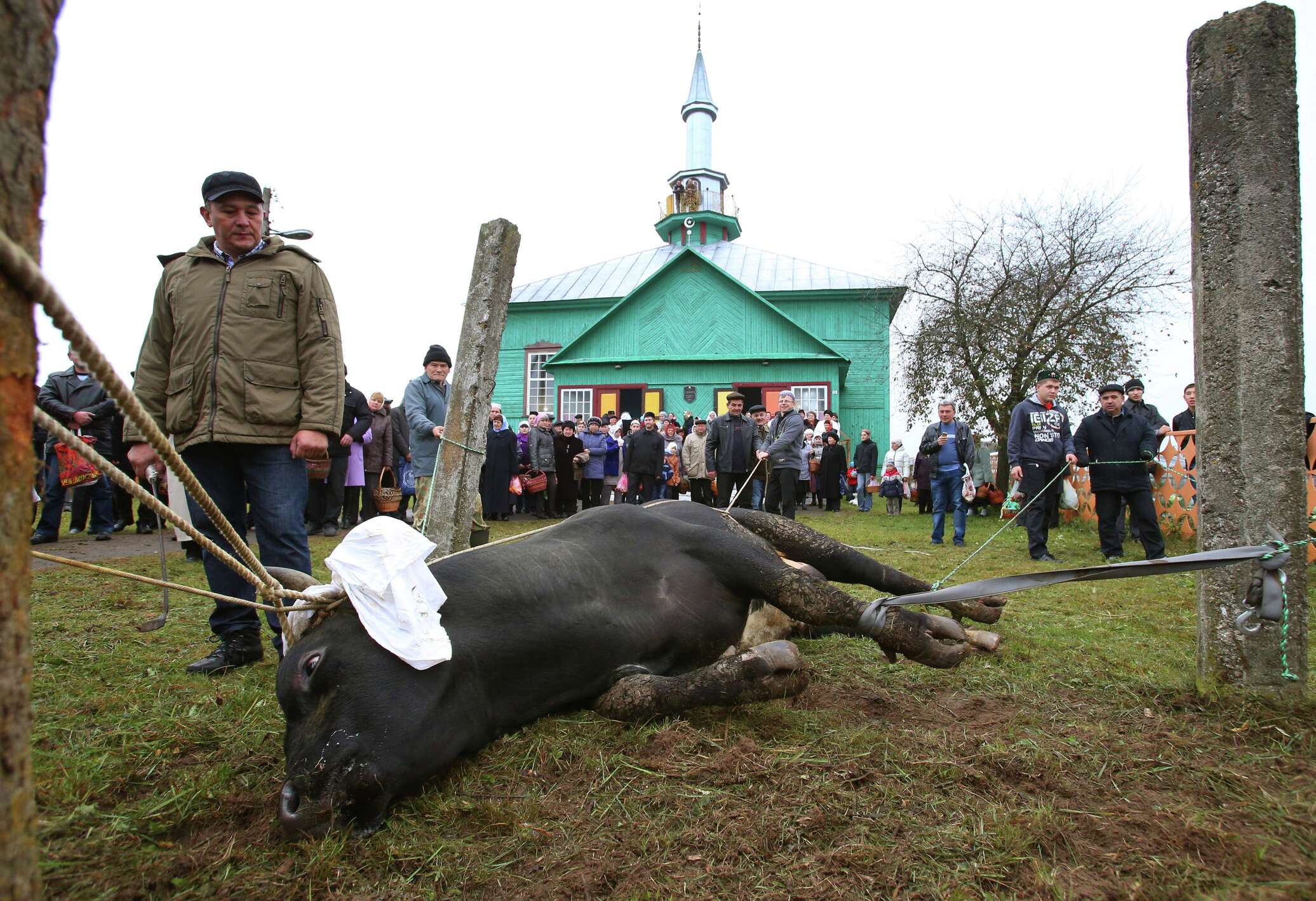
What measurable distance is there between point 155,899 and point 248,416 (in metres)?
2.34

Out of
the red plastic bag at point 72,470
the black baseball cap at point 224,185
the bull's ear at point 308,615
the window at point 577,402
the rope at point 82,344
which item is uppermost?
the window at point 577,402

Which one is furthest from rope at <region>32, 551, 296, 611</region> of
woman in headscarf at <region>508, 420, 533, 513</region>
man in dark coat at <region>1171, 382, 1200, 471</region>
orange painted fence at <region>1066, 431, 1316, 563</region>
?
woman in headscarf at <region>508, 420, 533, 513</region>

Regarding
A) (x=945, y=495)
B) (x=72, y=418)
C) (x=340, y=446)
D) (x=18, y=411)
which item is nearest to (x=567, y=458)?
(x=340, y=446)

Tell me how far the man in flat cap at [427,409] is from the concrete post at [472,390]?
2111 mm

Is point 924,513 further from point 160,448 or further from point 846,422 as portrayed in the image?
point 160,448

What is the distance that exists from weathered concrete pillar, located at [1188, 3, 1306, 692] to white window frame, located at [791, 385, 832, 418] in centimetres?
2075

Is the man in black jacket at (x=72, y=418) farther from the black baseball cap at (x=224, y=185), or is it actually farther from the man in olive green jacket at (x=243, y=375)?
the black baseball cap at (x=224, y=185)

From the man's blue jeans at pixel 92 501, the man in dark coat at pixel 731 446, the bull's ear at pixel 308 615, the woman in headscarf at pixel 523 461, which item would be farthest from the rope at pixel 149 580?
the woman in headscarf at pixel 523 461

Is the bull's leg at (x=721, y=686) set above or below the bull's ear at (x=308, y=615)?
below

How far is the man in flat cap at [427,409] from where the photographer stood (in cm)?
742

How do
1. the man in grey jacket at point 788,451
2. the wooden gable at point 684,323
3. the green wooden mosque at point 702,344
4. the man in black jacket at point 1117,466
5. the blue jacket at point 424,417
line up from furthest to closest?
1. the wooden gable at point 684,323
2. the green wooden mosque at point 702,344
3. the man in grey jacket at point 788,451
4. the man in black jacket at point 1117,466
5. the blue jacket at point 424,417

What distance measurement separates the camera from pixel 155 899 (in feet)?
5.89

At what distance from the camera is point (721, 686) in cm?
276

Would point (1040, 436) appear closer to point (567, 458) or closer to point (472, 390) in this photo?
point (472, 390)
